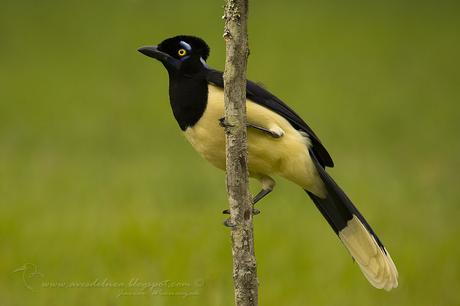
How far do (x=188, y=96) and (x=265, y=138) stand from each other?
0.58m

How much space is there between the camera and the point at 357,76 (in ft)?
53.0

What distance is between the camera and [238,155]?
495cm

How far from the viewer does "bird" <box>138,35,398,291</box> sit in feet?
18.5

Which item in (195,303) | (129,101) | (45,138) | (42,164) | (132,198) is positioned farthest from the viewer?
(129,101)

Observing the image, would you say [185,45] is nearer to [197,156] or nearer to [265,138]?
[265,138]

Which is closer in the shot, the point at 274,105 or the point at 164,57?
the point at 164,57

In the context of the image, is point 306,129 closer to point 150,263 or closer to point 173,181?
point 150,263

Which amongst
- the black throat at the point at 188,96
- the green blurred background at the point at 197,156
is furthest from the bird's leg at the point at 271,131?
the green blurred background at the point at 197,156

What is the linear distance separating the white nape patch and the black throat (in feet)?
4.26

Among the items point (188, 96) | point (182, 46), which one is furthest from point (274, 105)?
point (182, 46)

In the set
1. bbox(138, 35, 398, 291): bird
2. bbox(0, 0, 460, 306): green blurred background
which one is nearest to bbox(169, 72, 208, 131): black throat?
bbox(138, 35, 398, 291): bird

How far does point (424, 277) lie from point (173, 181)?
401cm

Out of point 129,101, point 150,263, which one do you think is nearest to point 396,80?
point 129,101

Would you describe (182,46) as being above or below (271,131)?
above
